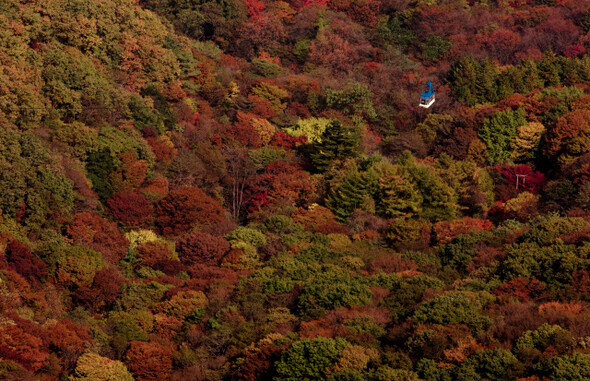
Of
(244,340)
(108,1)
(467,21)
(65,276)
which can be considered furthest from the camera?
(467,21)

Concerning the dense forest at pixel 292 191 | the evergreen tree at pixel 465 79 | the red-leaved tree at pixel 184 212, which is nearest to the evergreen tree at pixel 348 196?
the dense forest at pixel 292 191

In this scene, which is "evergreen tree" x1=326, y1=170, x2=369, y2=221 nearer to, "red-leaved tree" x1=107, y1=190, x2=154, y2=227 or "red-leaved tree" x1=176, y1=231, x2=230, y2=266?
"red-leaved tree" x1=176, y1=231, x2=230, y2=266

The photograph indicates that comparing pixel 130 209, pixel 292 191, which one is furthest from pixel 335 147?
pixel 130 209

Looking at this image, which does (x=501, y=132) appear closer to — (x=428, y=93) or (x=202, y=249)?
(x=428, y=93)

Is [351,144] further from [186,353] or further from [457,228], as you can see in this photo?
[186,353]

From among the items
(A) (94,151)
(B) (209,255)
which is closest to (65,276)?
(B) (209,255)

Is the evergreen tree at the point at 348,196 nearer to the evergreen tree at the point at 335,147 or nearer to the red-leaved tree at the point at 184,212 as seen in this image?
the evergreen tree at the point at 335,147

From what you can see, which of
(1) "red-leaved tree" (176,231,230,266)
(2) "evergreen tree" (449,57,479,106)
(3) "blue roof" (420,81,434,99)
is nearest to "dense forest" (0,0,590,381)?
(1) "red-leaved tree" (176,231,230,266)

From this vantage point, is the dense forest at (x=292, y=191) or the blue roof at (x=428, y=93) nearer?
the dense forest at (x=292, y=191)

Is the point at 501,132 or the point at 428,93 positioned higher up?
the point at 428,93
